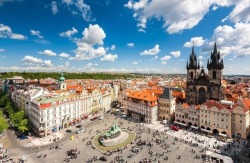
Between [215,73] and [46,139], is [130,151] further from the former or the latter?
[215,73]

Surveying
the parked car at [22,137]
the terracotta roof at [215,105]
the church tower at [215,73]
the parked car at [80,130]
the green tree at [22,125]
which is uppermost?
the church tower at [215,73]

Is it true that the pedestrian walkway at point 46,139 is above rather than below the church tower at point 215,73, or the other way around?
below

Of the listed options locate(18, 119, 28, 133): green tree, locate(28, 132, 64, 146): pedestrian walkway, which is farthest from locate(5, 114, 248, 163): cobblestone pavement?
locate(18, 119, 28, 133): green tree

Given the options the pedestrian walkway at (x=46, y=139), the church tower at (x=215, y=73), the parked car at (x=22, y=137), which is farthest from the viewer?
the church tower at (x=215, y=73)

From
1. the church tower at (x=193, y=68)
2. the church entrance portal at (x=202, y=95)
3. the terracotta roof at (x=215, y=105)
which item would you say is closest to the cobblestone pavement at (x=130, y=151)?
the terracotta roof at (x=215, y=105)

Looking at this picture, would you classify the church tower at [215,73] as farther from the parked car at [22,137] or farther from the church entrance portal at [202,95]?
the parked car at [22,137]

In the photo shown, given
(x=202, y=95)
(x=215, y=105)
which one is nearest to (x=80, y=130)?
(x=215, y=105)

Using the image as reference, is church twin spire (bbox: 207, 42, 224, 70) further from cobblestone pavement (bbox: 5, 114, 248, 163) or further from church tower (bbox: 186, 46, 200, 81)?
cobblestone pavement (bbox: 5, 114, 248, 163)
